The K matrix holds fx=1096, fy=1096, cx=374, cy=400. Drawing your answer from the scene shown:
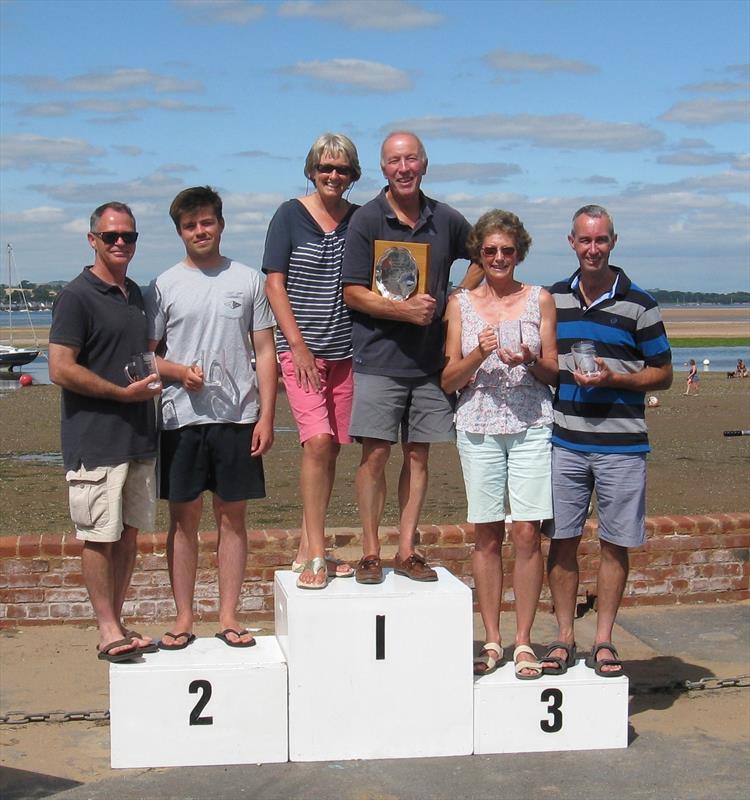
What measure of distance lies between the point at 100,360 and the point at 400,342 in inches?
51.5

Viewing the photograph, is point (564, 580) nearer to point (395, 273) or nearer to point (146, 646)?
point (395, 273)

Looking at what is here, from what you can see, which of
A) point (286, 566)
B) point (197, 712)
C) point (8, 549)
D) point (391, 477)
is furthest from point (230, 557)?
point (391, 477)

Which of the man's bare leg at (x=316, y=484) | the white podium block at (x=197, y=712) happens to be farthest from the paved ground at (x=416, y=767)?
the man's bare leg at (x=316, y=484)

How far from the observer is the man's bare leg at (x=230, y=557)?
4973 mm

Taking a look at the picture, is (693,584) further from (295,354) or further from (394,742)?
(295,354)

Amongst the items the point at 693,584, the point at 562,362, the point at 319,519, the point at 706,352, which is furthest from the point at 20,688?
the point at 706,352

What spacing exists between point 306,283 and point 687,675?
9.83 ft

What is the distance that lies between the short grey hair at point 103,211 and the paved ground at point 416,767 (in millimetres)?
2042

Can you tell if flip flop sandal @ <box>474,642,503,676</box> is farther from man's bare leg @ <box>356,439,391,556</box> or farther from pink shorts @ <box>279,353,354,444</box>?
pink shorts @ <box>279,353,354,444</box>

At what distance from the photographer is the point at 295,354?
4.82 m

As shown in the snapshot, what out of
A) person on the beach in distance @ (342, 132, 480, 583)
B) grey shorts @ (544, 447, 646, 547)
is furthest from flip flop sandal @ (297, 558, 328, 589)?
grey shorts @ (544, 447, 646, 547)

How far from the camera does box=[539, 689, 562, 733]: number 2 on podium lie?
4.86 meters

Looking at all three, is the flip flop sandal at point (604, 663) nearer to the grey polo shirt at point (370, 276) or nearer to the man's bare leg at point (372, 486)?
the man's bare leg at point (372, 486)

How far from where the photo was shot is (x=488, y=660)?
5.04 meters
